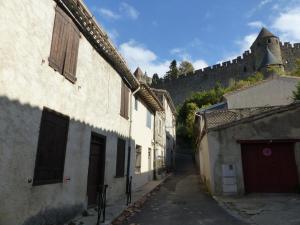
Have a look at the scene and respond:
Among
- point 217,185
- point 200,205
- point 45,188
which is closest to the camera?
point 45,188

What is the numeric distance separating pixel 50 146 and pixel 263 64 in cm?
4355

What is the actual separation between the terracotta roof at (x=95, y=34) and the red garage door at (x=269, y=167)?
6.27 m

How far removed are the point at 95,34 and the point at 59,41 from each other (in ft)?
6.17

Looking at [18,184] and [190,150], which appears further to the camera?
[190,150]

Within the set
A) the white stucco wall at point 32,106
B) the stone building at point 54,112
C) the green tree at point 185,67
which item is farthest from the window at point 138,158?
the green tree at point 185,67

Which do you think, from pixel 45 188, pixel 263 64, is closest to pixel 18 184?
pixel 45 188

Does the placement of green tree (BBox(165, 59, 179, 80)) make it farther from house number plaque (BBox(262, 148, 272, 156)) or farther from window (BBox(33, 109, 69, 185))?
window (BBox(33, 109, 69, 185))

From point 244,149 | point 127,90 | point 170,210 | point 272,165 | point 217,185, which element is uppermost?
point 127,90

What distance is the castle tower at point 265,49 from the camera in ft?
143

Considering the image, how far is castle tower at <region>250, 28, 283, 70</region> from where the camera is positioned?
143 feet

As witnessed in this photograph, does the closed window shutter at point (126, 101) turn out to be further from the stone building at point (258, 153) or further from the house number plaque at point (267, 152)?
the house number plaque at point (267, 152)

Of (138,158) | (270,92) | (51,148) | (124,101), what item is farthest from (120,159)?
(270,92)

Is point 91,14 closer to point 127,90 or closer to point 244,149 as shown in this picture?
point 127,90

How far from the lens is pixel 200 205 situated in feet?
28.7
